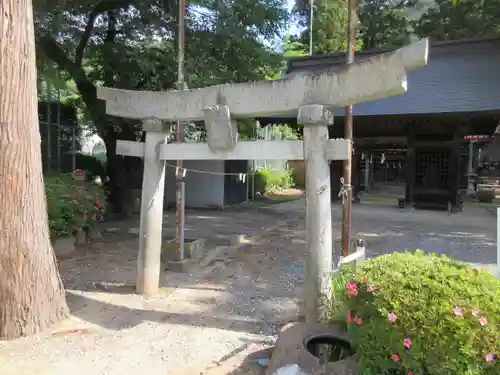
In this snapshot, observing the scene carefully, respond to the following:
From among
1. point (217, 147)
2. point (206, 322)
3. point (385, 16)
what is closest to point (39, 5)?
point (217, 147)

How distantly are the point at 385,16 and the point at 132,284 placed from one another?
2452 centimetres

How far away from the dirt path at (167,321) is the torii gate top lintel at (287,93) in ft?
7.95

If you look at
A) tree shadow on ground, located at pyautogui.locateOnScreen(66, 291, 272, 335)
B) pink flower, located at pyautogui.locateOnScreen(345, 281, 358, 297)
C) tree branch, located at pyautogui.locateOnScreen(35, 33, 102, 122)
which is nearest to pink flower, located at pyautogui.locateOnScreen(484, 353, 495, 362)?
pink flower, located at pyautogui.locateOnScreen(345, 281, 358, 297)

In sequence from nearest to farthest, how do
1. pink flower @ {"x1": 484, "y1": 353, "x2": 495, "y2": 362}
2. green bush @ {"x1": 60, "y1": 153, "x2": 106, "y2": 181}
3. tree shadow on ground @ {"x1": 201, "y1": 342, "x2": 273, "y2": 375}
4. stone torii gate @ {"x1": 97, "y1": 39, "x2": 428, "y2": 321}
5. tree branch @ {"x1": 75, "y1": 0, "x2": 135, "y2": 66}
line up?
pink flower @ {"x1": 484, "y1": 353, "x2": 495, "y2": 362}, tree shadow on ground @ {"x1": 201, "y1": 342, "x2": 273, "y2": 375}, stone torii gate @ {"x1": 97, "y1": 39, "x2": 428, "y2": 321}, tree branch @ {"x1": 75, "y1": 0, "x2": 135, "y2": 66}, green bush @ {"x1": 60, "y1": 153, "x2": 106, "y2": 181}

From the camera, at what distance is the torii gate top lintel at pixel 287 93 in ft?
12.3

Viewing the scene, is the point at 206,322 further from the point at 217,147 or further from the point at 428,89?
the point at 428,89

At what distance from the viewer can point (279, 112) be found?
186 inches

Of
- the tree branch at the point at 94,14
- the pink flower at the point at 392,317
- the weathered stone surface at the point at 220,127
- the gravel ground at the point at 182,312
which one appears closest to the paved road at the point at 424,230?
the gravel ground at the point at 182,312

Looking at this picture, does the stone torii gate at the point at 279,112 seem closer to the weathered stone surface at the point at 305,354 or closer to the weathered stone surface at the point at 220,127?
the weathered stone surface at the point at 220,127

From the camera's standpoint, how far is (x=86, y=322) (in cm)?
478

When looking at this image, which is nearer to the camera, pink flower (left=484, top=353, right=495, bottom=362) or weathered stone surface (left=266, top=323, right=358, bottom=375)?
pink flower (left=484, top=353, right=495, bottom=362)

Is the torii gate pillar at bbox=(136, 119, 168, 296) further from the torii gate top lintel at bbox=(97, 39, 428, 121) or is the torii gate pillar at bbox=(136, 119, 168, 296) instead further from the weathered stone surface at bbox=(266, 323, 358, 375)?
the weathered stone surface at bbox=(266, 323, 358, 375)

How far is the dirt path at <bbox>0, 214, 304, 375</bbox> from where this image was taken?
3.70 m

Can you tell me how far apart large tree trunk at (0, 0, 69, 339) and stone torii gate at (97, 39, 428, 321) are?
1.38 meters
